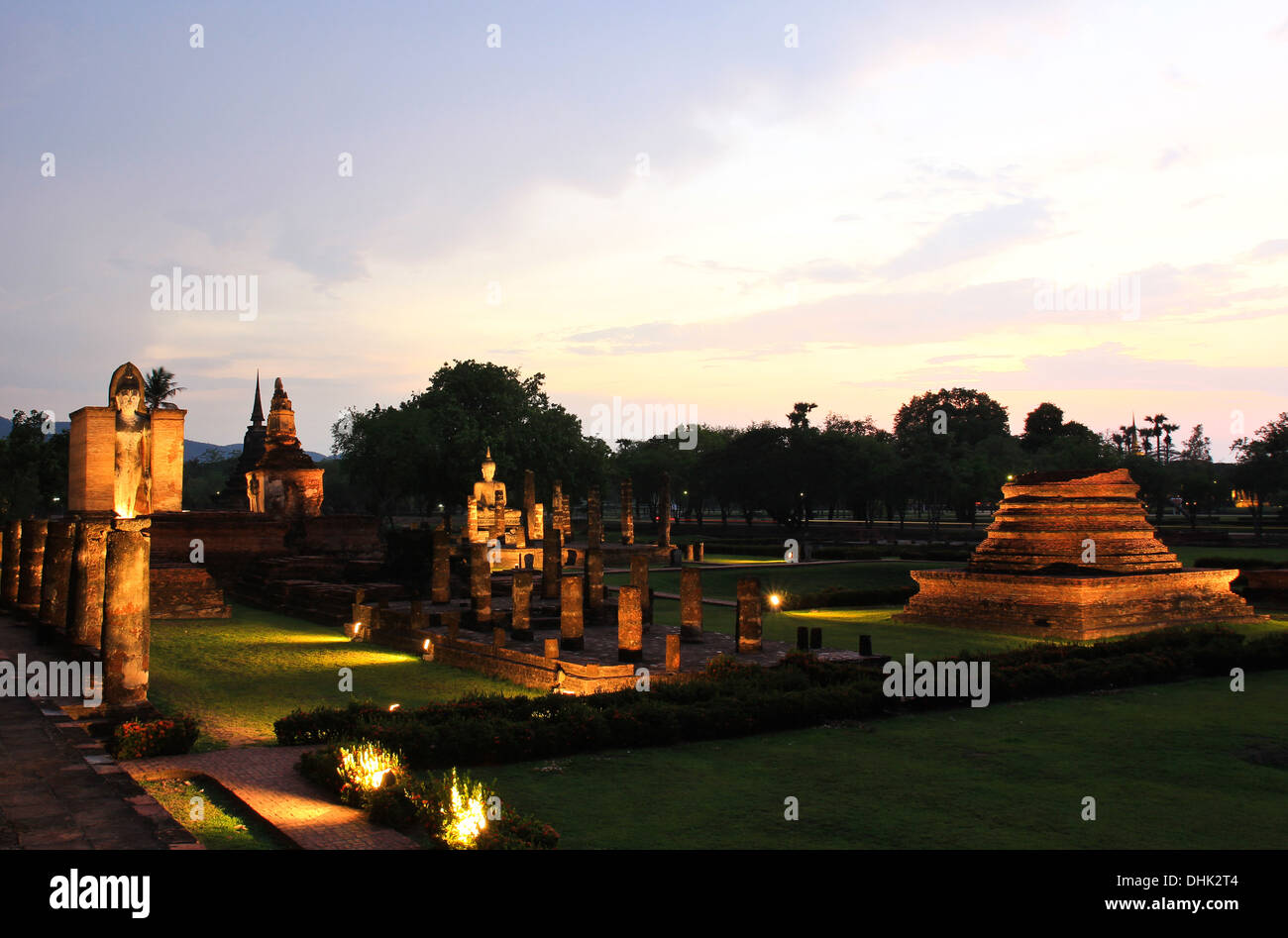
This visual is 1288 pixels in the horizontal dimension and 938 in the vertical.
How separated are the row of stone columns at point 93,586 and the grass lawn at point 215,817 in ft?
9.11

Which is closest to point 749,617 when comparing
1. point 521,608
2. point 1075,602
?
point 521,608

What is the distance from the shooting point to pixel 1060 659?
1581 cm

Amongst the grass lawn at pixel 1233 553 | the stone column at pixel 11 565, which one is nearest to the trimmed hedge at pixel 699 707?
the stone column at pixel 11 565

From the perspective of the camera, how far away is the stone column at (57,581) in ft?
60.0

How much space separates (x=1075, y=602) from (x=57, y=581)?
20099 millimetres

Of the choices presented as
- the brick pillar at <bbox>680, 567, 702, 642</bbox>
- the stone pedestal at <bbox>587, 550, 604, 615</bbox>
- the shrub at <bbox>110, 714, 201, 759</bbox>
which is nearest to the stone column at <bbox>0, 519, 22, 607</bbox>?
the stone pedestal at <bbox>587, 550, 604, 615</bbox>

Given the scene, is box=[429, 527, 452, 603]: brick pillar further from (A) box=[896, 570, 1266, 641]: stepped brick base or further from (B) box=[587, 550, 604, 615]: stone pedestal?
(A) box=[896, 570, 1266, 641]: stepped brick base

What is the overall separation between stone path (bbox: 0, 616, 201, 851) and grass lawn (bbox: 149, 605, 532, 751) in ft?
5.56

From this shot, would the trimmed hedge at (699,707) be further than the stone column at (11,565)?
No

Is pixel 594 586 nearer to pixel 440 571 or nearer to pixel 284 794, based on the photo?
pixel 440 571

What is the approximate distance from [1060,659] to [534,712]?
8648mm

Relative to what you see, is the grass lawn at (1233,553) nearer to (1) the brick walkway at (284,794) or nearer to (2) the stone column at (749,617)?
(2) the stone column at (749,617)

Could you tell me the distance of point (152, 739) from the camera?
36.0 ft

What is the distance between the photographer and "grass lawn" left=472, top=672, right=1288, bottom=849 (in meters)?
8.16
